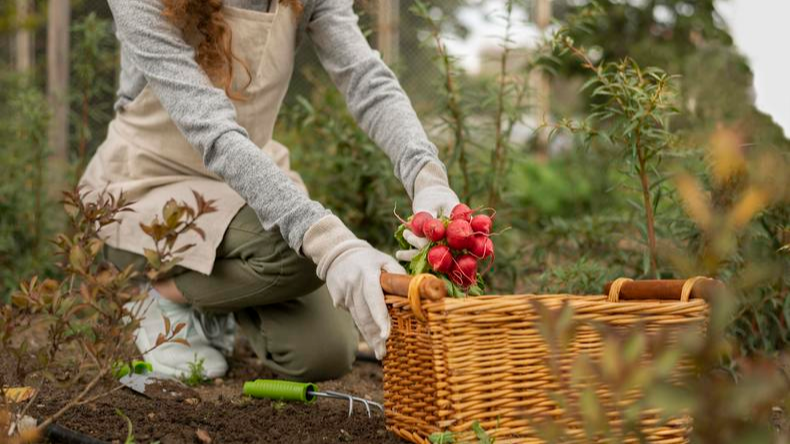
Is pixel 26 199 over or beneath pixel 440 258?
beneath

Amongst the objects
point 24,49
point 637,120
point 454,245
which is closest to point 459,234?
point 454,245

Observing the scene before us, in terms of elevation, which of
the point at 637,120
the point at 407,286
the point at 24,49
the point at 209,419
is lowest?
the point at 24,49

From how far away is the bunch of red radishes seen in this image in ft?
5.57

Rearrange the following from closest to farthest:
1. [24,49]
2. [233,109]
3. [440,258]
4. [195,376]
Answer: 1. [440,258]
2. [233,109]
3. [195,376]
4. [24,49]

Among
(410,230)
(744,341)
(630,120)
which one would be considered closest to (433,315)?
(410,230)

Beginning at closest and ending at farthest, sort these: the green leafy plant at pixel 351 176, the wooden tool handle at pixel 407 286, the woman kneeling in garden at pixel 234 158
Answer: the wooden tool handle at pixel 407 286 < the woman kneeling in garden at pixel 234 158 < the green leafy plant at pixel 351 176

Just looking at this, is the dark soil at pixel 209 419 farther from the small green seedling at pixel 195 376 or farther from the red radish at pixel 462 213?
the red radish at pixel 462 213

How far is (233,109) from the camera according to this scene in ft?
7.00

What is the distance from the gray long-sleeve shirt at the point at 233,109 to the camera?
77.5 inches

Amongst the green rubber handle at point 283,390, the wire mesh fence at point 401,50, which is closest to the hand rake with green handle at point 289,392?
the green rubber handle at point 283,390

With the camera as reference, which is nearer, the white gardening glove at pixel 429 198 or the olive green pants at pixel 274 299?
the white gardening glove at pixel 429 198

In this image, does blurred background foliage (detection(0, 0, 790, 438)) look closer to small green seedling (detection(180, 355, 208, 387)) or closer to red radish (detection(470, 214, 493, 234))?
red radish (detection(470, 214, 493, 234))

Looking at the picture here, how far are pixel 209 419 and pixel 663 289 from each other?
96cm

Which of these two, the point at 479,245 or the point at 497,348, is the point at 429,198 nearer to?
the point at 479,245
